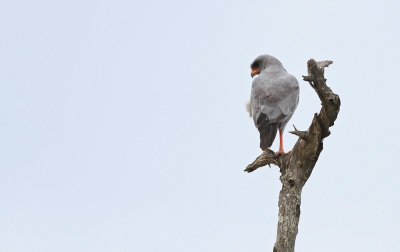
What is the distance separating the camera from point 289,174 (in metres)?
10.3

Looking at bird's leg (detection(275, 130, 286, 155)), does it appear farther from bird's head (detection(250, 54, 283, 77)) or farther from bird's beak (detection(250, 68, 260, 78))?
bird's beak (detection(250, 68, 260, 78))

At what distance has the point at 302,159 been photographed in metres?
10.2

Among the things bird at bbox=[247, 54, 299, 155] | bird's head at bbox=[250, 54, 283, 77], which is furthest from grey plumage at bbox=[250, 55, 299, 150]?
bird's head at bbox=[250, 54, 283, 77]

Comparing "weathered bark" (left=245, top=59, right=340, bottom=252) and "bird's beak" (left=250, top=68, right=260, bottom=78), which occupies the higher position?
"bird's beak" (left=250, top=68, right=260, bottom=78)

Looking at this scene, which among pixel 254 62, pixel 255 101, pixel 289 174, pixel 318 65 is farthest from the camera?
pixel 254 62

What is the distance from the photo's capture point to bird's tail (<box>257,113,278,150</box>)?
1159 centimetres

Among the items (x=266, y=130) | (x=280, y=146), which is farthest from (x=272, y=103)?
(x=280, y=146)

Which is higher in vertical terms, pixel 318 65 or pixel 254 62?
pixel 254 62

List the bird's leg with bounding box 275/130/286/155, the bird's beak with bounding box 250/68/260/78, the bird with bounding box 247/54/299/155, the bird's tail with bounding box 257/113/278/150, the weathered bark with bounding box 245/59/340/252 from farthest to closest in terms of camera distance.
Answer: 1. the bird's beak with bounding box 250/68/260/78
2. the bird with bounding box 247/54/299/155
3. the bird's tail with bounding box 257/113/278/150
4. the bird's leg with bounding box 275/130/286/155
5. the weathered bark with bounding box 245/59/340/252

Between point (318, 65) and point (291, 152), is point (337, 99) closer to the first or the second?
point (318, 65)

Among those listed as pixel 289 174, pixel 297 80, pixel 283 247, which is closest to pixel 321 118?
pixel 289 174

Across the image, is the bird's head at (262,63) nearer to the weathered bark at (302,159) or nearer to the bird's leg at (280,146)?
the bird's leg at (280,146)

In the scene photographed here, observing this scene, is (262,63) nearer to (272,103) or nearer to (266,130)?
(272,103)

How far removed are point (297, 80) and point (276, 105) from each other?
79 cm
